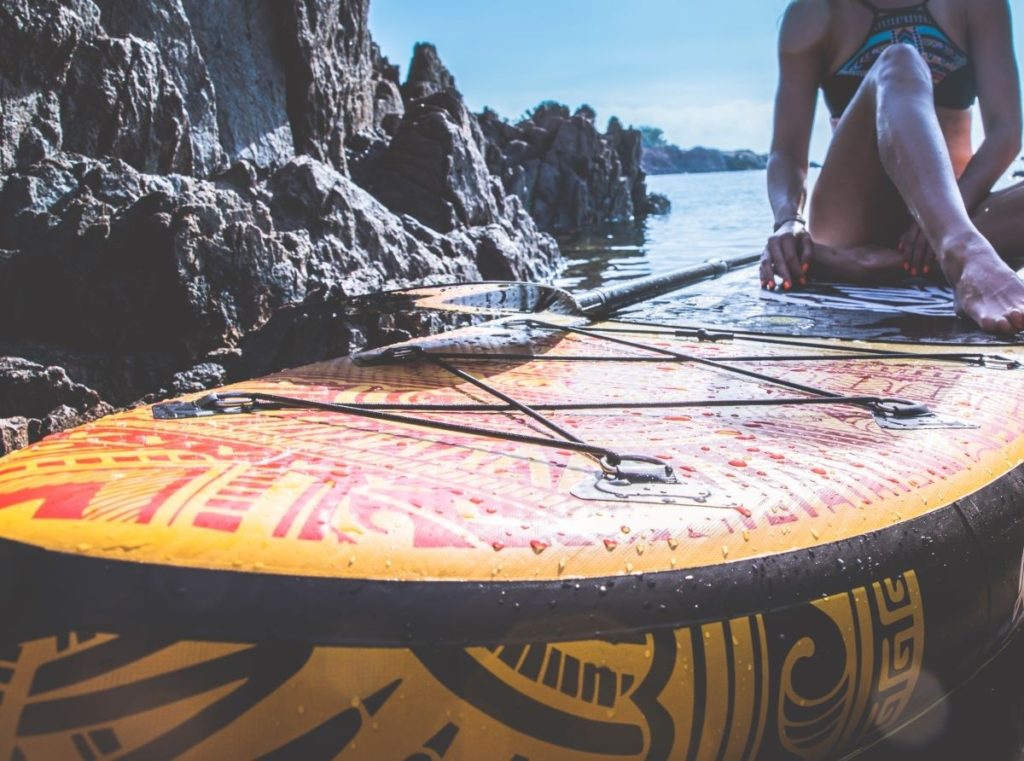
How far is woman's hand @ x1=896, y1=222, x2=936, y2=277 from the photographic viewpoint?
3389 mm

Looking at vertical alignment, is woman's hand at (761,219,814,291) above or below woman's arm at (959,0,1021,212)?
below

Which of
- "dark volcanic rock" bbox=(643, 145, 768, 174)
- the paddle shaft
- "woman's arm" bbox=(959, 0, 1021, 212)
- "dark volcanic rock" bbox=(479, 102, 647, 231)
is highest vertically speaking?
"dark volcanic rock" bbox=(643, 145, 768, 174)

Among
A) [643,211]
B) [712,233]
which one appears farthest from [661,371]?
[643,211]

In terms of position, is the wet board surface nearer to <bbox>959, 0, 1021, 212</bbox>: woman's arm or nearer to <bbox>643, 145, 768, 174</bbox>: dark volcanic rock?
<bbox>959, 0, 1021, 212</bbox>: woman's arm

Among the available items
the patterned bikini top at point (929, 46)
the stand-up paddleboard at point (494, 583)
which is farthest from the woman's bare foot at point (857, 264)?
the stand-up paddleboard at point (494, 583)

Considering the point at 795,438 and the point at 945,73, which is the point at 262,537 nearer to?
the point at 795,438

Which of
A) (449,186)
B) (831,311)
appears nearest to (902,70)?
(831,311)

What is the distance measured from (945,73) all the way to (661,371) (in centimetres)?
262

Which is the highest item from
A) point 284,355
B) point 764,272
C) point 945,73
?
point 945,73

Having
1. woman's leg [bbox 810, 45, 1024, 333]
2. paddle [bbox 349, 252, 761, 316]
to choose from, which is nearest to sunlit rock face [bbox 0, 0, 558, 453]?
paddle [bbox 349, 252, 761, 316]

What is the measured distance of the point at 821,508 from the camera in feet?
4.19

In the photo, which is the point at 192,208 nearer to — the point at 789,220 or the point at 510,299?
the point at 510,299

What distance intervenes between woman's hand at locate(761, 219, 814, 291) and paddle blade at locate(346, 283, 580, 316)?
1060mm

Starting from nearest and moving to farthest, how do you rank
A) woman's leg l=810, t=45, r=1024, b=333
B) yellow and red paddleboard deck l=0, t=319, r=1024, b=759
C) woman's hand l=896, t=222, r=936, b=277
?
yellow and red paddleboard deck l=0, t=319, r=1024, b=759 → woman's leg l=810, t=45, r=1024, b=333 → woman's hand l=896, t=222, r=936, b=277
